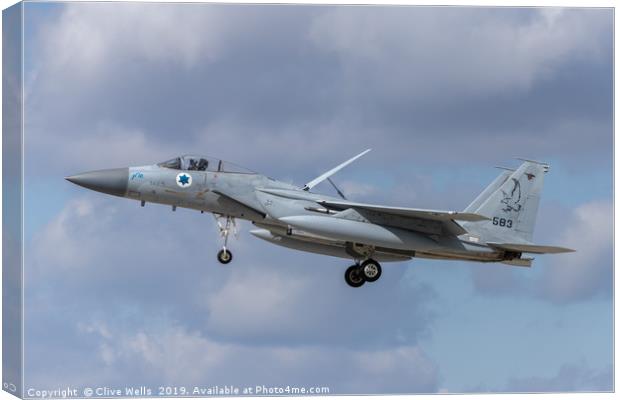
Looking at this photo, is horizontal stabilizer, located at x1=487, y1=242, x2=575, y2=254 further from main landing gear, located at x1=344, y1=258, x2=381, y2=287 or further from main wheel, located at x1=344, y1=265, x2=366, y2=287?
main wheel, located at x1=344, y1=265, x2=366, y2=287

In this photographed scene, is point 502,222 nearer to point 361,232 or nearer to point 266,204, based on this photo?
point 361,232

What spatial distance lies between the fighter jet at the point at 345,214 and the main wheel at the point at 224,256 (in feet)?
0.07

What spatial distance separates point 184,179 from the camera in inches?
1096

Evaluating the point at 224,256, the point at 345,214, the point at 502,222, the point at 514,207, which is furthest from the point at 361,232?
the point at 514,207

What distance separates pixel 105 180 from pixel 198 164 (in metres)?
2.23

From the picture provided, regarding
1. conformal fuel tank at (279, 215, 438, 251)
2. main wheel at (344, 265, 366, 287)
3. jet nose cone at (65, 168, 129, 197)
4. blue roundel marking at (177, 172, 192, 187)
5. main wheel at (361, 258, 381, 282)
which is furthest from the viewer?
main wheel at (344, 265, 366, 287)

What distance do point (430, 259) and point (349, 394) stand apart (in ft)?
19.9

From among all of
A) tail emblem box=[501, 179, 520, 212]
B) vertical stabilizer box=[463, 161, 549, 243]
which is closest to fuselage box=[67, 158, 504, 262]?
vertical stabilizer box=[463, 161, 549, 243]

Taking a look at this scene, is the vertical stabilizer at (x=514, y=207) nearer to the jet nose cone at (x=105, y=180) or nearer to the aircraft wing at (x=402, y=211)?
the aircraft wing at (x=402, y=211)

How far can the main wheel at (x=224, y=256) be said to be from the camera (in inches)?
1075

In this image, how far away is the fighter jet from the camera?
90.2 feet

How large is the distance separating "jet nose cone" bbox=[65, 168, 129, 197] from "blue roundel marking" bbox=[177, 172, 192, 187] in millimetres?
1201

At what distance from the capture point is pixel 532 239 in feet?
97.1

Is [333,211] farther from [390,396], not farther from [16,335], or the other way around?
[16,335]
